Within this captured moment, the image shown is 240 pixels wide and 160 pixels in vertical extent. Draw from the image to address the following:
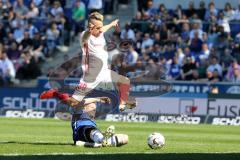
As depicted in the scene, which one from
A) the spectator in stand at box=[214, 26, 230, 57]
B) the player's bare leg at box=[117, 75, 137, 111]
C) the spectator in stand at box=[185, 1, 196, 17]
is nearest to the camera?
the player's bare leg at box=[117, 75, 137, 111]

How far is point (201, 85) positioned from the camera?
2814 cm

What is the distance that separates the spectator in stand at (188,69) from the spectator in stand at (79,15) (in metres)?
6.44

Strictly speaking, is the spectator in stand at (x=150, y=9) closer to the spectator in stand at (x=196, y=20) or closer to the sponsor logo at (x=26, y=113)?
the spectator in stand at (x=196, y=20)

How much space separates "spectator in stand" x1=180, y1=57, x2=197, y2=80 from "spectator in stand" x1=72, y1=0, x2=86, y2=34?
6.44 metres

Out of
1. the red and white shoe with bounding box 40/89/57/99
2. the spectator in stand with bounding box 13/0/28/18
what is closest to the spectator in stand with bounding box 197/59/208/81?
the spectator in stand with bounding box 13/0/28/18

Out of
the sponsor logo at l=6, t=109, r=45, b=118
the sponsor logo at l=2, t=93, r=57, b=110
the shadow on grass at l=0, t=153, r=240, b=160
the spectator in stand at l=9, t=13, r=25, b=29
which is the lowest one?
the sponsor logo at l=6, t=109, r=45, b=118

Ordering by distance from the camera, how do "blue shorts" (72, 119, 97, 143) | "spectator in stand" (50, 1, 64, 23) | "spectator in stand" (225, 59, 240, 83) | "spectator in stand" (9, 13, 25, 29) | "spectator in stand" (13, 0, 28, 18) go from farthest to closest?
"spectator in stand" (13, 0, 28, 18) < "spectator in stand" (9, 13, 25, 29) < "spectator in stand" (50, 1, 64, 23) < "spectator in stand" (225, 59, 240, 83) < "blue shorts" (72, 119, 97, 143)

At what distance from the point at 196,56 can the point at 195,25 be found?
159 centimetres

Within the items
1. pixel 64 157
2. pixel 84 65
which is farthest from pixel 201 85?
pixel 64 157

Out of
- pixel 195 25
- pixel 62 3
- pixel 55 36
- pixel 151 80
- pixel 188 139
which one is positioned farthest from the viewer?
pixel 62 3

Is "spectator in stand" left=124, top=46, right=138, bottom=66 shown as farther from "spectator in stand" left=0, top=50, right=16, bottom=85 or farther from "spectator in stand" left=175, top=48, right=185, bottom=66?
"spectator in stand" left=0, top=50, right=16, bottom=85

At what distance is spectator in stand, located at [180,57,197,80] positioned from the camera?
2880cm

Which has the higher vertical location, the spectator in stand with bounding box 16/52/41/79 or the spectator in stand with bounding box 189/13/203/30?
the spectator in stand with bounding box 189/13/203/30

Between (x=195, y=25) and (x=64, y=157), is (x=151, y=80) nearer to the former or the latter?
(x=195, y=25)
